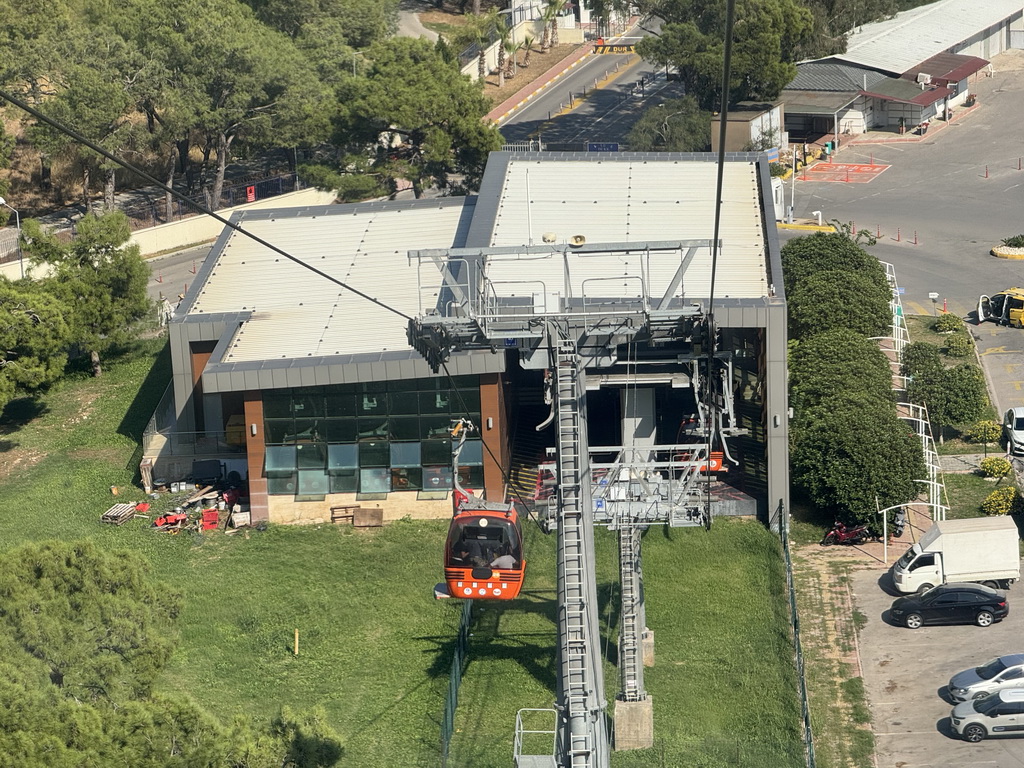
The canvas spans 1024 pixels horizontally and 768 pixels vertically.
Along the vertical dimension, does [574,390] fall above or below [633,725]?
above

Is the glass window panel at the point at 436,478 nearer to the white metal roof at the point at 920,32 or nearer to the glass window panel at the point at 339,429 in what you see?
the glass window panel at the point at 339,429

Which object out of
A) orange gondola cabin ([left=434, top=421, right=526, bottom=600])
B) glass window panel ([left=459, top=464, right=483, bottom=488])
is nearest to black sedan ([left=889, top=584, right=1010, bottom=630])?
glass window panel ([left=459, top=464, right=483, bottom=488])

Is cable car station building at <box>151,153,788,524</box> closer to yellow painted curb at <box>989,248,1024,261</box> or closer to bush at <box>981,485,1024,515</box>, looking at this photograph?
bush at <box>981,485,1024,515</box>

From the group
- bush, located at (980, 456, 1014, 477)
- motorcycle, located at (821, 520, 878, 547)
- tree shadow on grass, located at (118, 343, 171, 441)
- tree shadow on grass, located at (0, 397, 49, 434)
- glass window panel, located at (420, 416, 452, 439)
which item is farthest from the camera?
tree shadow on grass, located at (0, 397, 49, 434)

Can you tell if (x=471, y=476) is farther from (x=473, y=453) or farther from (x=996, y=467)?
(x=996, y=467)

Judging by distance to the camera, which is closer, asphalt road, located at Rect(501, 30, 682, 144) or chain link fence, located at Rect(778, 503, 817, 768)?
chain link fence, located at Rect(778, 503, 817, 768)

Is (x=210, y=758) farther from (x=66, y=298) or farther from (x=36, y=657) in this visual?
(x=66, y=298)

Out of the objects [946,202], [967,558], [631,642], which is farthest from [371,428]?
[946,202]

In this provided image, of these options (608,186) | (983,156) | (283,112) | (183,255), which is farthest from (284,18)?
(608,186)
